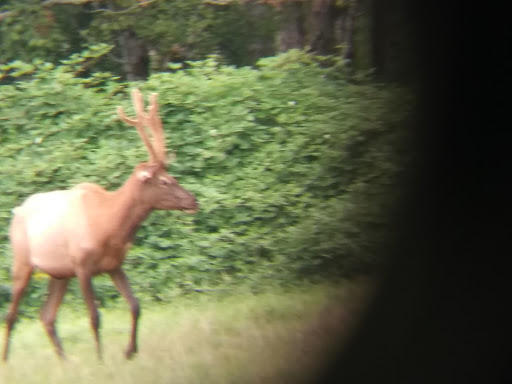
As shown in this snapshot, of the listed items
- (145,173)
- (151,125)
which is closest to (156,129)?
(151,125)

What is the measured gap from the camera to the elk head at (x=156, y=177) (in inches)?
154

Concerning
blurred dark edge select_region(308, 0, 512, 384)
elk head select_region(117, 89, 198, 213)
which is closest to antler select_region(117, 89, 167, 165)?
elk head select_region(117, 89, 198, 213)

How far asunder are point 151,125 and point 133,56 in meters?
0.62

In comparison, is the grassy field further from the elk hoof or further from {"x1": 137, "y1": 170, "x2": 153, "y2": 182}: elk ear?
{"x1": 137, "y1": 170, "x2": 153, "y2": 182}: elk ear

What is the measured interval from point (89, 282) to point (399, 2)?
7.73 feet

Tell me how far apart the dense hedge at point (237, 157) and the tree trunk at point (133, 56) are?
0.27 ft

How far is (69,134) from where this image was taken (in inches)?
175

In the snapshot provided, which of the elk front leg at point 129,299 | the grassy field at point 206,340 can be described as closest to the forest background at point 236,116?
the grassy field at point 206,340

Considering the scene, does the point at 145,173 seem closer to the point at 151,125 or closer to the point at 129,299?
the point at 151,125

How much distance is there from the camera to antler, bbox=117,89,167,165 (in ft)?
13.2

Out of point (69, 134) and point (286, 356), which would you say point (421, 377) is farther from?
point (69, 134)

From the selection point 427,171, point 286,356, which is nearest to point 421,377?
point 286,356

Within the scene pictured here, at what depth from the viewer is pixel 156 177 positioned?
12.9 ft

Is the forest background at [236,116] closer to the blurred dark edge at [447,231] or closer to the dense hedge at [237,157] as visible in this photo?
the dense hedge at [237,157]
